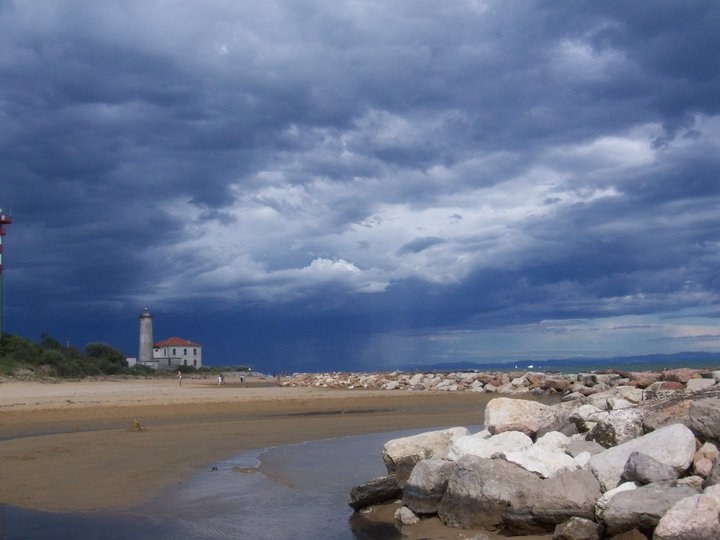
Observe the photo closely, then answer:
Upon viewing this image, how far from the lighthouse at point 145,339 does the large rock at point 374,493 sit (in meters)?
79.3

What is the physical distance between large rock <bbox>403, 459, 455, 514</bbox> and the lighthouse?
80.1 m

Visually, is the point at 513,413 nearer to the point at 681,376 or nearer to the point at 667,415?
the point at 667,415

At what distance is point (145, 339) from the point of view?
8712 centimetres

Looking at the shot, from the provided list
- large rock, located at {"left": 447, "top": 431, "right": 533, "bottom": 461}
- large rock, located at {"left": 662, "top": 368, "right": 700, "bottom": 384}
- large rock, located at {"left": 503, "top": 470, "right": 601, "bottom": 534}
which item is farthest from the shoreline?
large rock, located at {"left": 662, "top": 368, "right": 700, "bottom": 384}

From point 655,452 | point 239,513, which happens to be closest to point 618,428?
point 655,452

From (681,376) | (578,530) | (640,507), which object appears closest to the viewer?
(640,507)

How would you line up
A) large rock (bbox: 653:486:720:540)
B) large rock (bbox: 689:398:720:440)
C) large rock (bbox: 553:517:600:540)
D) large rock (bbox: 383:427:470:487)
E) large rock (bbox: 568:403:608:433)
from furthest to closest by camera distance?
large rock (bbox: 383:427:470:487), large rock (bbox: 568:403:608:433), large rock (bbox: 689:398:720:440), large rock (bbox: 553:517:600:540), large rock (bbox: 653:486:720:540)

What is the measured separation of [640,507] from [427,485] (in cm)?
276

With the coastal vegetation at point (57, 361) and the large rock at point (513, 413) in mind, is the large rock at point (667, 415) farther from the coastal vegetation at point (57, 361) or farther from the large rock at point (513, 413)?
the coastal vegetation at point (57, 361)

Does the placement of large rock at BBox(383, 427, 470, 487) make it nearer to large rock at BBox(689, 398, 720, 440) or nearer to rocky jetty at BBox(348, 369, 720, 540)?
rocky jetty at BBox(348, 369, 720, 540)

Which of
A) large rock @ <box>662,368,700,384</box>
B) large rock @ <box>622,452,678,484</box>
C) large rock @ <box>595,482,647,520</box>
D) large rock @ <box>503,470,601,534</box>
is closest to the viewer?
large rock @ <box>595,482,647,520</box>

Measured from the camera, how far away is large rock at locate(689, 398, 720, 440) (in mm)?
8266

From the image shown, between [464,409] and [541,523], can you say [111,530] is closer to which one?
[541,523]

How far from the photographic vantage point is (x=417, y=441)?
1061 centimetres
